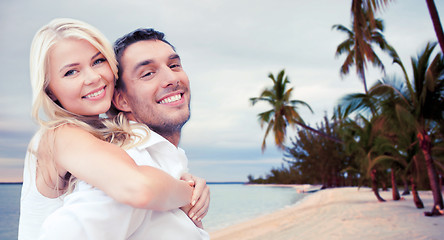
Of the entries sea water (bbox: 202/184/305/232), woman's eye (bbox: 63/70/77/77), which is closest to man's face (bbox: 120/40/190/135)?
woman's eye (bbox: 63/70/77/77)

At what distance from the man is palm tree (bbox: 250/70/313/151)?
841 inches

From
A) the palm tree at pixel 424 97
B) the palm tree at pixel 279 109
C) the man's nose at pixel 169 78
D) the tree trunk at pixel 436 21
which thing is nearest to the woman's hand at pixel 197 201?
the man's nose at pixel 169 78

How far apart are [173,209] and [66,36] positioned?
0.74 m

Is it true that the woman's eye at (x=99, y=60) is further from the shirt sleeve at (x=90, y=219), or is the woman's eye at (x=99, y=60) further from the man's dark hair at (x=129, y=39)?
the shirt sleeve at (x=90, y=219)

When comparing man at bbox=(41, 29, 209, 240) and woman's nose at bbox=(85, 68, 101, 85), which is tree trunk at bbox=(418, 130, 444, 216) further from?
woman's nose at bbox=(85, 68, 101, 85)

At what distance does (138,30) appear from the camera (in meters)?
1.72

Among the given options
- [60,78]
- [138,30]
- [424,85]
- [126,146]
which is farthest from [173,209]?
[424,85]

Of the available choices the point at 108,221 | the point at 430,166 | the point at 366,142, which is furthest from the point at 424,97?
the point at 108,221

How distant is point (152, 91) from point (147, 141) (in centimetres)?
36

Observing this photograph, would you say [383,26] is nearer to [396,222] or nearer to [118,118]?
[396,222]

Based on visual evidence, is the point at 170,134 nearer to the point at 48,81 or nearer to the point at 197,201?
the point at 197,201

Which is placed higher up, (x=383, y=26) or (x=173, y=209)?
(x=383, y=26)

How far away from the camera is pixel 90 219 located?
1039 mm

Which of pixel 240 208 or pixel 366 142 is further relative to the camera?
pixel 240 208
